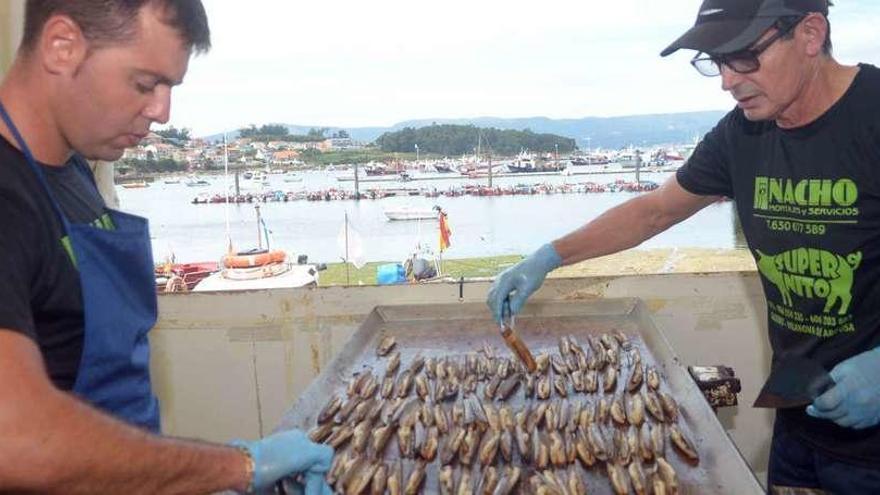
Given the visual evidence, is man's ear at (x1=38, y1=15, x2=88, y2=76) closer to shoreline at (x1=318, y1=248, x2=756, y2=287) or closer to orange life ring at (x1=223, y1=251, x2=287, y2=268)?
orange life ring at (x1=223, y1=251, x2=287, y2=268)

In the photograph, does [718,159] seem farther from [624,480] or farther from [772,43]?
[624,480]

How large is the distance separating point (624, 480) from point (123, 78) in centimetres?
219

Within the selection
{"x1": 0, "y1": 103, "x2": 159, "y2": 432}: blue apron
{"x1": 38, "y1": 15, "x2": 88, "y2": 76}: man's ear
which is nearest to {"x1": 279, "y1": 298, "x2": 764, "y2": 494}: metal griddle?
{"x1": 0, "y1": 103, "x2": 159, "y2": 432}: blue apron

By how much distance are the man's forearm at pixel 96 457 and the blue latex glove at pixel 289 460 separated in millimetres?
199

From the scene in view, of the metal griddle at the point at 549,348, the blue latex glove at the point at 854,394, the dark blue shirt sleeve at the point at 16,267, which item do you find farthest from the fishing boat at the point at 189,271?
the blue latex glove at the point at 854,394

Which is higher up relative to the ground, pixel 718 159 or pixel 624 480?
pixel 718 159

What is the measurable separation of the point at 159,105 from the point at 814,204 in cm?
255

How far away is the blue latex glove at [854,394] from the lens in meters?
2.70

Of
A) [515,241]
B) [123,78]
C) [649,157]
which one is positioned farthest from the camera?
[515,241]

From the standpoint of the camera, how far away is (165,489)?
71.5 inches

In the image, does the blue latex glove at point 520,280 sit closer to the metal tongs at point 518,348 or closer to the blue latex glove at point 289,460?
the metal tongs at point 518,348

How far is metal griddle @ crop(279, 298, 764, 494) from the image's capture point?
2695 mm

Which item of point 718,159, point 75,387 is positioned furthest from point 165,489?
point 718,159

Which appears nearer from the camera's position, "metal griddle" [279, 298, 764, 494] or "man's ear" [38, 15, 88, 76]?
"man's ear" [38, 15, 88, 76]
